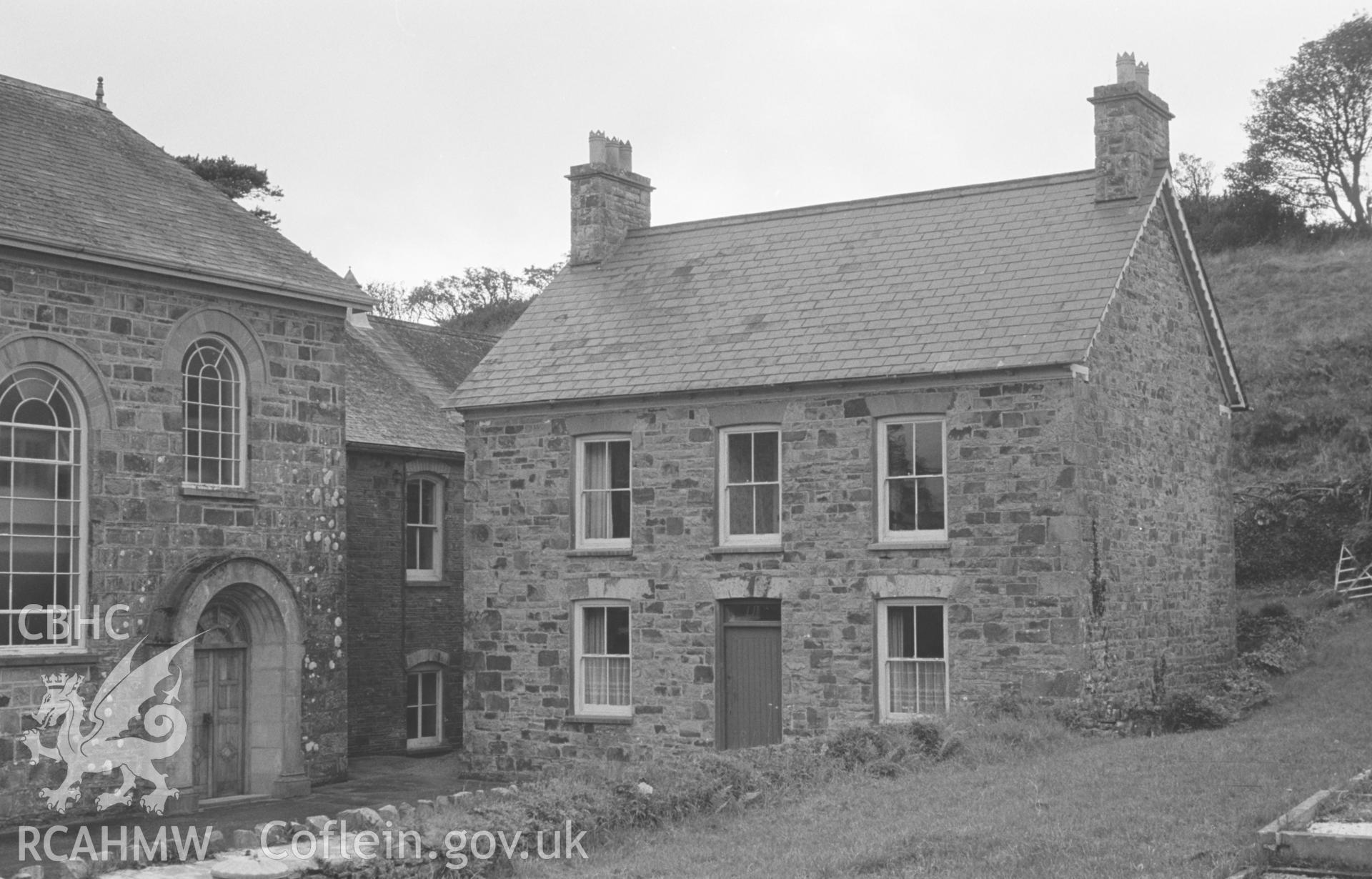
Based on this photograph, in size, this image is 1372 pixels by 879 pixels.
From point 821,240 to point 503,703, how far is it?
9002mm

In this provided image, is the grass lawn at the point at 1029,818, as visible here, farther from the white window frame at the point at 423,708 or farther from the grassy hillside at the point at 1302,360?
the grassy hillside at the point at 1302,360

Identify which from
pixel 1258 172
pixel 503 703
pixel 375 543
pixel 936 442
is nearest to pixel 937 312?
pixel 936 442

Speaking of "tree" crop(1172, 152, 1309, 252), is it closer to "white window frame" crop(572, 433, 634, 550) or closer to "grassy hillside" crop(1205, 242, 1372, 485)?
"grassy hillside" crop(1205, 242, 1372, 485)

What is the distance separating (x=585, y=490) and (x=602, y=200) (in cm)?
599

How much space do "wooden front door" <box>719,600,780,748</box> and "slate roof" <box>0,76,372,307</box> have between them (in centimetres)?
724

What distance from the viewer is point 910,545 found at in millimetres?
21391

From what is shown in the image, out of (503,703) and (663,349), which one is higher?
(663,349)

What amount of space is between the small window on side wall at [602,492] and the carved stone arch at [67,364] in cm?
743

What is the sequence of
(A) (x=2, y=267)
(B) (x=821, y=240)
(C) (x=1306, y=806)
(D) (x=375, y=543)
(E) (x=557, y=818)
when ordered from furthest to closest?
(D) (x=375, y=543) < (B) (x=821, y=240) < (A) (x=2, y=267) < (E) (x=557, y=818) < (C) (x=1306, y=806)

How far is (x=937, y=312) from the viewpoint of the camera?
2239 cm

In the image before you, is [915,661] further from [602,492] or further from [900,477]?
[602,492]

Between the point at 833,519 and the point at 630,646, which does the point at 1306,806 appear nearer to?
the point at 833,519

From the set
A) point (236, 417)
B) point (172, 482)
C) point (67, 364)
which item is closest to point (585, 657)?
point (236, 417)

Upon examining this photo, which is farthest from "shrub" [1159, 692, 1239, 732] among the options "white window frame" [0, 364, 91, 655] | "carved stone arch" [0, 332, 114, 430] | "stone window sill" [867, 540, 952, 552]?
"carved stone arch" [0, 332, 114, 430]
